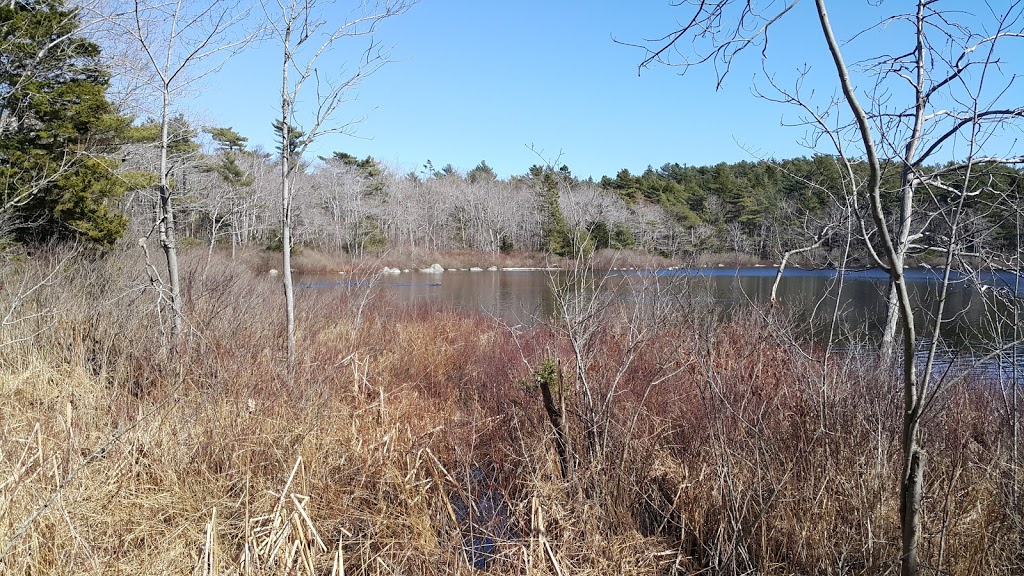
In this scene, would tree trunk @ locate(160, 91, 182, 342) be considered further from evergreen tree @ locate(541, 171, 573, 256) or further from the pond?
the pond

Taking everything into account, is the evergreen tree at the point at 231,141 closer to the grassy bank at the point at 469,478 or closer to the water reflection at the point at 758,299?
the water reflection at the point at 758,299

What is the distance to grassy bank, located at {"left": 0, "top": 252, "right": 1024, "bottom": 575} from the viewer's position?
3211mm

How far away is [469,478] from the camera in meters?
3.91

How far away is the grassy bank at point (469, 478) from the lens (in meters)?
3.21

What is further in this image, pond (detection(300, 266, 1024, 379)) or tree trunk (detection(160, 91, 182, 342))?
pond (detection(300, 266, 1024, 379))

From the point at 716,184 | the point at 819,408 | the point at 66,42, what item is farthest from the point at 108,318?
the point at 716,184

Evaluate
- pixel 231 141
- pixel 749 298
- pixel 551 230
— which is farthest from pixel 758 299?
pixel 231 141

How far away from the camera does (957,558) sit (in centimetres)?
310

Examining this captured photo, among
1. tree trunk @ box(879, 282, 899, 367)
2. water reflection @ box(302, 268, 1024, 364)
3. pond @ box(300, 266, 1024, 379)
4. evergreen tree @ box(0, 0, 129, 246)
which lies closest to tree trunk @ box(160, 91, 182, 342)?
pond @ box(300, 266, 1024, 379)

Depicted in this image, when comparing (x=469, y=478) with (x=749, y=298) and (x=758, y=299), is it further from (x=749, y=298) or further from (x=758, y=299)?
(x=758, y=299)

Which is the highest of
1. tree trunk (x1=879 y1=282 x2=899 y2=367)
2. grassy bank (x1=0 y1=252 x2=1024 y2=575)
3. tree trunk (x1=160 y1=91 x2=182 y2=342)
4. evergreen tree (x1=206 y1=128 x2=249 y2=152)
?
evergreen tree (x1=206 y1=128 x2=249 y2=152)

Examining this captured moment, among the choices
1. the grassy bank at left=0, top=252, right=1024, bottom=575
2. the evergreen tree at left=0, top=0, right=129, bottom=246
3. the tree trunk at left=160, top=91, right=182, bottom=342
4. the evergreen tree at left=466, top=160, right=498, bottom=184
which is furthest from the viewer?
the evergreen tree at left=466, top=160, right=498, bottom=184

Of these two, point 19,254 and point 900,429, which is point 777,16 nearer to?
point 900,429

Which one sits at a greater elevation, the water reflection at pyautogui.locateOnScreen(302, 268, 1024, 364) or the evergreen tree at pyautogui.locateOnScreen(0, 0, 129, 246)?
the evergreen tree at pyautogui.locateOnScreen(0, 0, 129, 246)
